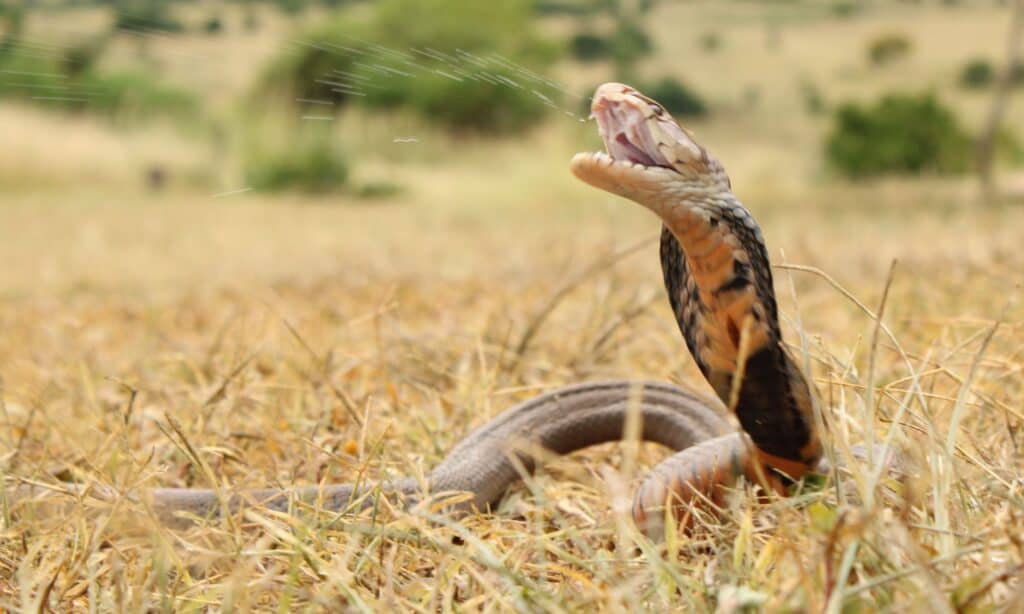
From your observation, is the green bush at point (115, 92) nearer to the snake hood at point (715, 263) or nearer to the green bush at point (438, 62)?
the green bush at point (438, 62)

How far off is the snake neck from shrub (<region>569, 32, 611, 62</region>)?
20.3 m

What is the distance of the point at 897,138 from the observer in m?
13.7

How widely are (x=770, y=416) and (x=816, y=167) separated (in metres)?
12.7

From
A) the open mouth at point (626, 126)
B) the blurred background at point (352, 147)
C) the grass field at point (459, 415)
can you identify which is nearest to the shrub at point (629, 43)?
the blurred background at point (352, 147)

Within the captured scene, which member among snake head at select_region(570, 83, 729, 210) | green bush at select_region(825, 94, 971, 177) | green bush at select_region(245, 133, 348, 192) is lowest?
green bush at select_region(245, 133, 348, 192)

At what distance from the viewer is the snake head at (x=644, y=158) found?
121cm

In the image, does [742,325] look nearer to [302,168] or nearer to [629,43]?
[302,168]

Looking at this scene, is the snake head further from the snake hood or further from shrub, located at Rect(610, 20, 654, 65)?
shrub, located at Rect(610, 20, 654, 65)

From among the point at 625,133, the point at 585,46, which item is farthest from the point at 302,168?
the point at 625,133

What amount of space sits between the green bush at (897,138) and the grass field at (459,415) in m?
7.16

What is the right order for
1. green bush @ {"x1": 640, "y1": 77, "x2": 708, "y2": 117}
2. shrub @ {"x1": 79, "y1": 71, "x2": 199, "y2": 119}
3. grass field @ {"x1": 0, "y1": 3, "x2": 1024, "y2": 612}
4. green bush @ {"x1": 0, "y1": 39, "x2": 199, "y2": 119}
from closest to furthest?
grass field @ {"x1": 0, "y1": 3, "x2": 1024, "y2": 612} → green bush @ {"x1": 640, "y1": 77, "x2": 708, "y2": 117} → green bush @ {"x1": 0, "y1": 39, "x2": 199, "y2": 119} → shrub @ {"x1": 79, "y1": 71, "x2": 199, "y2": 119}

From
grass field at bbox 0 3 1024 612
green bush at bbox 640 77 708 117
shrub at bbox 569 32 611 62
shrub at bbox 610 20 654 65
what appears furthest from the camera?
shrub at bbox 569 32 611 62

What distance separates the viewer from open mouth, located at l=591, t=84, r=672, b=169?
1.32 meters

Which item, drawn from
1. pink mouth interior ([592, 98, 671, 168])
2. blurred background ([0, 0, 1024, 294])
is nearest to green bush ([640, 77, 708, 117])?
blurred background ([0, 0, 1024, 294])
